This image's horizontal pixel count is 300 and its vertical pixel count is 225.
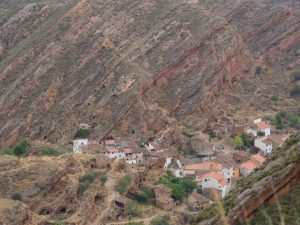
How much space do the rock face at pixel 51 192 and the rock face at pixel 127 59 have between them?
15798 millimetres

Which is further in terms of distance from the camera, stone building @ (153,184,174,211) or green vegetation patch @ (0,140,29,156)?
green vegetation patch @ (0,140,29,156)

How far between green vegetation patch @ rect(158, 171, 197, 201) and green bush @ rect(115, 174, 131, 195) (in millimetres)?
3183

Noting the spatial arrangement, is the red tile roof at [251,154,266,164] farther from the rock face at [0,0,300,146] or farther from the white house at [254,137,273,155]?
the rock face at [0,0,300,146]

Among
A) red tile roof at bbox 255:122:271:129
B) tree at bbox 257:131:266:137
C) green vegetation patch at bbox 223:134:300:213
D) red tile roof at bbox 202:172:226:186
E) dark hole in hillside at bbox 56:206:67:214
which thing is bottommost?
red tile roof at bbox 255:122:271:129

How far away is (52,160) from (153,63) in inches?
1079

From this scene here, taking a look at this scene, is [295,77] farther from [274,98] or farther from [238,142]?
[238,142]

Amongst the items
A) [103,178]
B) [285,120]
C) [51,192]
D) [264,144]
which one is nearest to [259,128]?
[264,144]

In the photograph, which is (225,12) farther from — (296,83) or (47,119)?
(47,119)

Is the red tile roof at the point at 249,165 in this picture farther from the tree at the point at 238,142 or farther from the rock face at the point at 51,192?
the rock face at the point at 51,192

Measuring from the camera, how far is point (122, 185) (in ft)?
167

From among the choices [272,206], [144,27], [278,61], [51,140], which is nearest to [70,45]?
A: [144,27]

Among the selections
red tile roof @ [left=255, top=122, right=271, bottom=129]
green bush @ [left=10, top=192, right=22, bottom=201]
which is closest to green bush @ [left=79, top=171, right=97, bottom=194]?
green bush @ [left=10, top=192, right=22, bottom=201]

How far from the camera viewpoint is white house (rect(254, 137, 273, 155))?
205 feet

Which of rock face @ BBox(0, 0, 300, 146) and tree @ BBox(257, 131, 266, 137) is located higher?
rock face @ BBox(0, 0, 300, 146)
